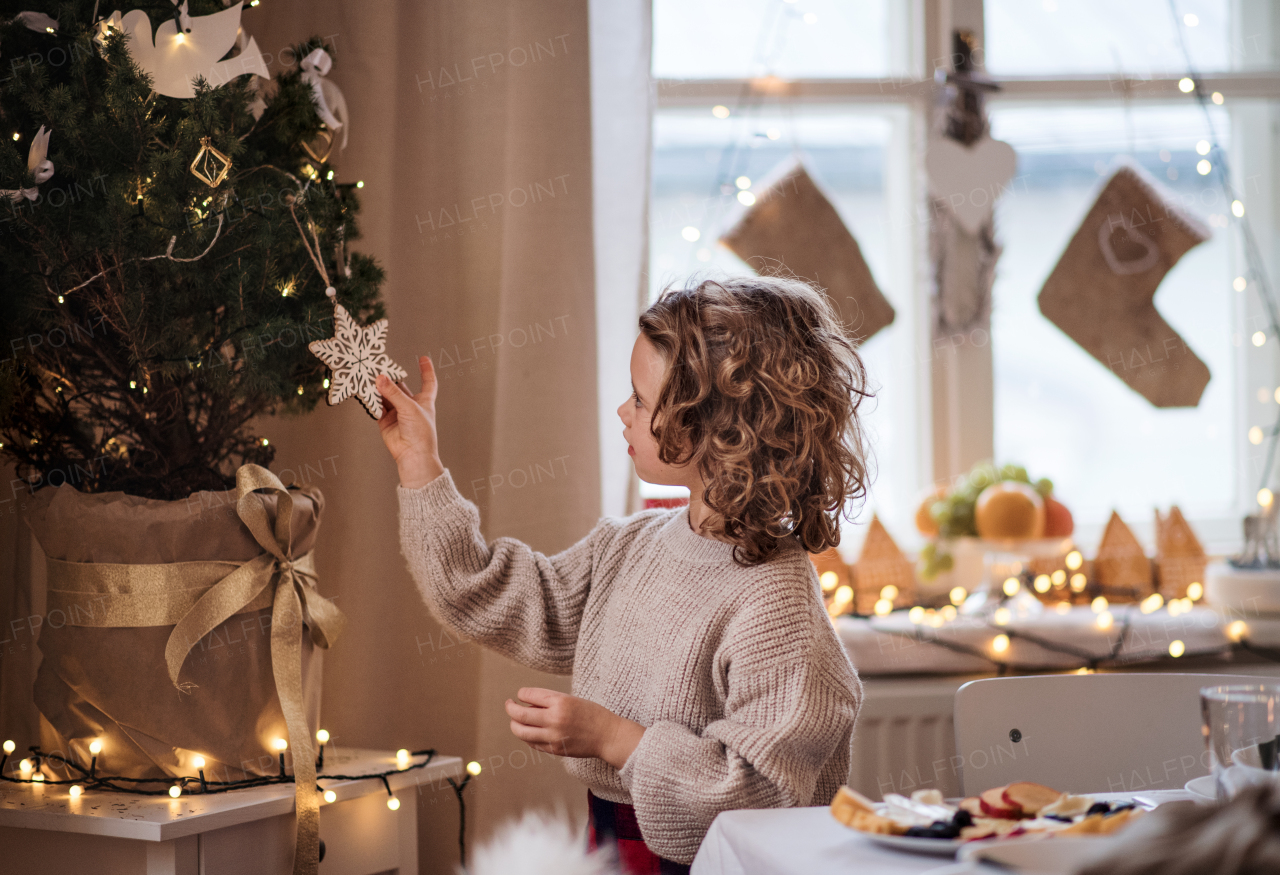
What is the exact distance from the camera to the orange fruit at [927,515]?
5.72ft

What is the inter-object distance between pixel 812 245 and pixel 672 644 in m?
0.97

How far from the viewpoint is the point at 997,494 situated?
65.4 inches

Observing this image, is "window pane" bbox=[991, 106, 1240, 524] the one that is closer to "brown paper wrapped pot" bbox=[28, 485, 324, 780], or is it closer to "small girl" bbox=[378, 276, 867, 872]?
"small girl" bbox=[378, 276, 867, 872]

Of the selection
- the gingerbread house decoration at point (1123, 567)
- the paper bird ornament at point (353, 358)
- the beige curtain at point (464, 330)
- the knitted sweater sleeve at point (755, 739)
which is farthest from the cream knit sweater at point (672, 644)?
the gingerbread house decoration at point (1123, 567)

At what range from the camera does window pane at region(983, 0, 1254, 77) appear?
6.10ft

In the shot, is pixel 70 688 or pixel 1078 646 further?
pixel 1078 646

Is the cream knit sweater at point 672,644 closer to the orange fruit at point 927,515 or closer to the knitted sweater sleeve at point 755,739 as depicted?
the knitted sweater sleeve at point 755,739

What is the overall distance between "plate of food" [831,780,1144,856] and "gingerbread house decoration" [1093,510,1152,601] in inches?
45.4

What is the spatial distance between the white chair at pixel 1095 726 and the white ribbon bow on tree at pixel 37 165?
0.98m

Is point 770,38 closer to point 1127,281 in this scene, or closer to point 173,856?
point 1127,281

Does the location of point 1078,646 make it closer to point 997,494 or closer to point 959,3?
point 997,494

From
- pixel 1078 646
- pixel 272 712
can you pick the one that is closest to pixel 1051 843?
pixel 272 712

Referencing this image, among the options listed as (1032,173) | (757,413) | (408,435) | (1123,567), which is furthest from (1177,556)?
(408,435)

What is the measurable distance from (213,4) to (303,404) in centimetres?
39
